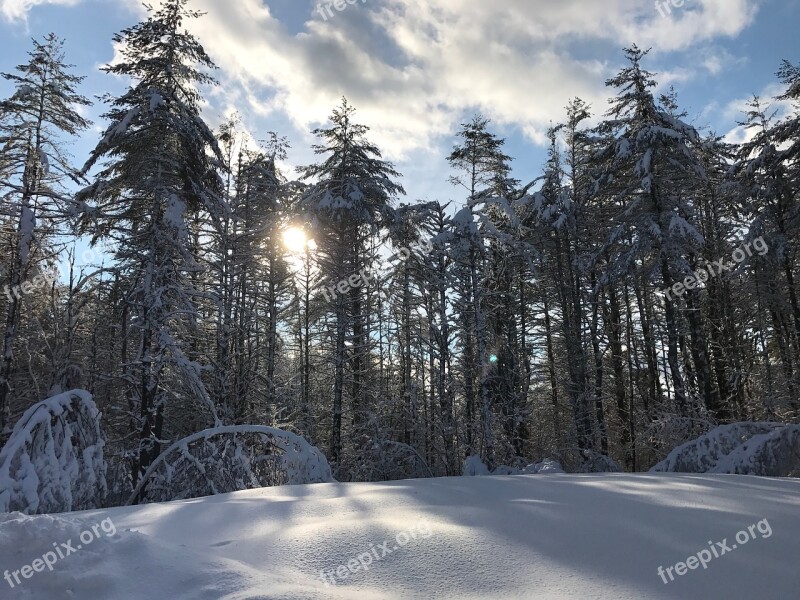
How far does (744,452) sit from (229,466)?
9.24 m

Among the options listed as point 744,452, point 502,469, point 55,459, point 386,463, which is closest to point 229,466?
point 55,459

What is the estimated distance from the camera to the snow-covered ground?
1.96m

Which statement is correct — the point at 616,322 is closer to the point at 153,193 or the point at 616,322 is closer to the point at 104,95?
the point at 153,193

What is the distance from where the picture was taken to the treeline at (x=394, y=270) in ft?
35.8

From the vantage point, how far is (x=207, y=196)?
38.8 ft

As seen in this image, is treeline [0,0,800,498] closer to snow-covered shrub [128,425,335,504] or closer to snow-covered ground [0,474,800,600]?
snow-covered shrub [128,425,335,504]

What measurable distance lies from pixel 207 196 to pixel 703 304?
57.2 feet

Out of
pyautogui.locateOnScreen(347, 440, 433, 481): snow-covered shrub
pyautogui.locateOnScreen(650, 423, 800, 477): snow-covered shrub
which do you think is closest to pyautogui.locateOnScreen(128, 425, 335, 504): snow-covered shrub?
pyautogui.locateOnScreen(347, 440, 433, 481): snow-covered shrub

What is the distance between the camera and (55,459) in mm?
6758

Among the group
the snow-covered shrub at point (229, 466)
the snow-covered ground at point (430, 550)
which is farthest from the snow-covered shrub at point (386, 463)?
the snow-covered ground at point (430, 550)

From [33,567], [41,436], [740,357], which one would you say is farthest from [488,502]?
[740,357]

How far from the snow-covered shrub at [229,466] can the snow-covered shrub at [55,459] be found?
951 millimetres

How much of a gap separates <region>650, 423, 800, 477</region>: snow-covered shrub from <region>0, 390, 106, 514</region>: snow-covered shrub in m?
10.4

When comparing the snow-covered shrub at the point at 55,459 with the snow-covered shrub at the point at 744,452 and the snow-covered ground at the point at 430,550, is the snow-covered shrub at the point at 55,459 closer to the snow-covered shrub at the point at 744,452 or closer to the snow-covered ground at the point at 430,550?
the snow-covered ground at the point at 430,550
